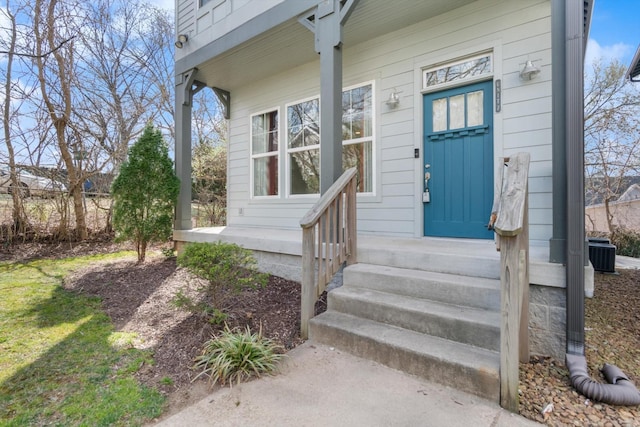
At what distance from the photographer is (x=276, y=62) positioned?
18.1ft

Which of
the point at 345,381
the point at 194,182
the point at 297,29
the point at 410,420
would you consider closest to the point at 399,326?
the point at 345,381

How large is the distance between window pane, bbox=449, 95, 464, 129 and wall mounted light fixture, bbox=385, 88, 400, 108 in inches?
26.9

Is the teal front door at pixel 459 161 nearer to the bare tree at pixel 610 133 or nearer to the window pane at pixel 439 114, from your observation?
the window pane at pixel 439 114

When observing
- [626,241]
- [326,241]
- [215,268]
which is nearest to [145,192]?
[215,268]

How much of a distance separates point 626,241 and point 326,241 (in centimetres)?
824

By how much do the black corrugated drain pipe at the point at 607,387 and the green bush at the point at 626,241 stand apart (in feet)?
23.5

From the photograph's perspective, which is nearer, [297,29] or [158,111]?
[297,29]

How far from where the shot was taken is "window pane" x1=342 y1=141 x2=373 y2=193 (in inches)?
186

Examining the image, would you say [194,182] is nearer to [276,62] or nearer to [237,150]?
[237,150]

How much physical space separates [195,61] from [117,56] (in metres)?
5.60

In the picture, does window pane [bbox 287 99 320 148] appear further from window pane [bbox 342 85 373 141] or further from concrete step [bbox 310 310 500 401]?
concrete step [bbox 310 310 500 401]

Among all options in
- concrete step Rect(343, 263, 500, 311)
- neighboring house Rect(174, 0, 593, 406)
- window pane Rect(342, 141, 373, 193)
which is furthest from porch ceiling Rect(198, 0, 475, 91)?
concrete step Rect(343, 263, 500, 311)

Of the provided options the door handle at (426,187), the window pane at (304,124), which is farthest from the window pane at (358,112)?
the door handle at (426,187)

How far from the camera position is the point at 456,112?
4.03m
